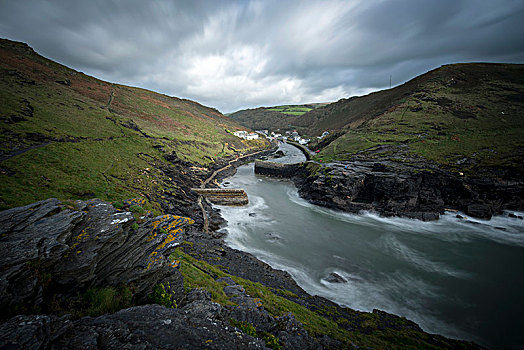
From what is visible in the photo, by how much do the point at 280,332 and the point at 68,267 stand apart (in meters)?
7.39

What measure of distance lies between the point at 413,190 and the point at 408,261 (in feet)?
49.2

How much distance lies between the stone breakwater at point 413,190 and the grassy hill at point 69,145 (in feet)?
83.7

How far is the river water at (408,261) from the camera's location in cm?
1376

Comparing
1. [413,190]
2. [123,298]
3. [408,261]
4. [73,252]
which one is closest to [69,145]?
[73,252]

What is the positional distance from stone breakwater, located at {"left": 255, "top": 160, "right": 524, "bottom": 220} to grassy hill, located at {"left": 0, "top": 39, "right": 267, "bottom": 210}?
25499 mm

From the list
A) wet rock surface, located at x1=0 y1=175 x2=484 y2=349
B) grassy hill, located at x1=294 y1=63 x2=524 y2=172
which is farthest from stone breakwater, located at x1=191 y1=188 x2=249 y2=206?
grassy hill, located at x1=294 y1=63 x2=524 y2=172

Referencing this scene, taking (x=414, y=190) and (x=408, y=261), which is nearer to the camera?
(x=408, y=261)

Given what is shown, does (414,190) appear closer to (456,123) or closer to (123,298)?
(123,298)

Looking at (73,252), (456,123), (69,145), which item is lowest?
(73,252)

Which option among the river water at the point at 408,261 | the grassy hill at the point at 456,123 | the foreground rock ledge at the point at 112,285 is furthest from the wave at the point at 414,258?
the grassy hill at the point at 456,123

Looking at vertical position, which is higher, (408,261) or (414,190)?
(414,190)

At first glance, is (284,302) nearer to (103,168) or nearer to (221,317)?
(221,317)

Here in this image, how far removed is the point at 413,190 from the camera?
98.6ft

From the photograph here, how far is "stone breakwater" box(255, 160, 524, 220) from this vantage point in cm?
2714
